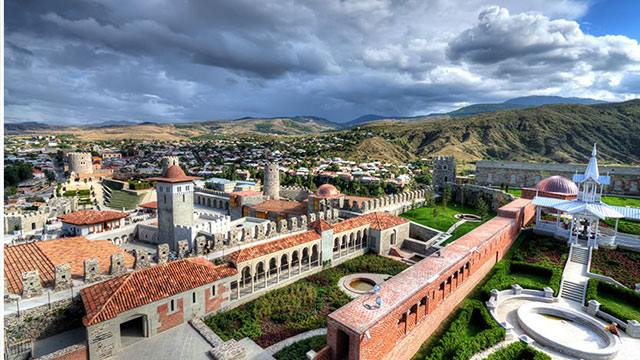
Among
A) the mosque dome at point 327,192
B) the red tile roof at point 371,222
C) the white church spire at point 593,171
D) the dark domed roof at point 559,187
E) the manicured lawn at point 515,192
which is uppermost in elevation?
the white church spire at point 593,171

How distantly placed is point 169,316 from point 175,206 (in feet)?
36.7

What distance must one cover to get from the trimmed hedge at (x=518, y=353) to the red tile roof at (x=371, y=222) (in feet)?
51.1

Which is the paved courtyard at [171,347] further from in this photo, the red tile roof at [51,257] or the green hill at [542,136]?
the green hill at [542,136]

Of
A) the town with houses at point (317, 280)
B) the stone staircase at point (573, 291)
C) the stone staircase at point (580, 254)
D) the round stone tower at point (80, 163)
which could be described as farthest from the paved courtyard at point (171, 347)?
the round stone tower at point (80, 163)

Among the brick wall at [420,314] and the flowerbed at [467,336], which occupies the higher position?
the brick wall at [420,314]

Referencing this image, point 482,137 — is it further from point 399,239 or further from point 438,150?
point 399,239

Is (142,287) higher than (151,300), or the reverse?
(142,287)

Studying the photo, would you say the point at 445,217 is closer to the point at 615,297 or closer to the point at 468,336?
the point at 615,297

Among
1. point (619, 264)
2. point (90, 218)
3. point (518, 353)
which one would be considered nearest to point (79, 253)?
point (90, 218)

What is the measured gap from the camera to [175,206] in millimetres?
26641

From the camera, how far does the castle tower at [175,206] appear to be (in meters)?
26.3

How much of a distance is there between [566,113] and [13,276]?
18174 cm

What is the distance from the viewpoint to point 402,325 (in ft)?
50.2

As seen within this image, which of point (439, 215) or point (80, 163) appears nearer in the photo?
point (439, 215)
